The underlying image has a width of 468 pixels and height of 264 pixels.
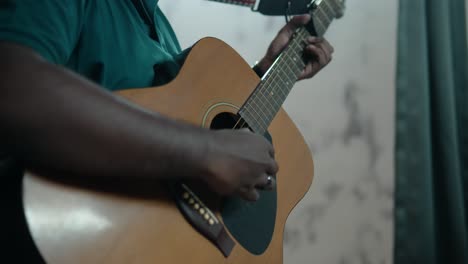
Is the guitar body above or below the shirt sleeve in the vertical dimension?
below

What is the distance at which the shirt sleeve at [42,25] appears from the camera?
1.38ft

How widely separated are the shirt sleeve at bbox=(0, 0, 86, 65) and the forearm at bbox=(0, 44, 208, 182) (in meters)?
0.02

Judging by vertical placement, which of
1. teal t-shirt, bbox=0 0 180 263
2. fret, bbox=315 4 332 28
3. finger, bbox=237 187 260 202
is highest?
teal t-shirt, bbox=0 0 180 263

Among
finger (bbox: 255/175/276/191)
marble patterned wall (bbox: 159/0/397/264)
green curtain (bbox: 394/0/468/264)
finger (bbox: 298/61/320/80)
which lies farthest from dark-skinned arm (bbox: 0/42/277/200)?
green curtain (bbox: 394/0/468/264)

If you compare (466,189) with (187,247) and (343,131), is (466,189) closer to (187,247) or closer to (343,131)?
(343,131)

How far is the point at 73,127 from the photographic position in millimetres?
395

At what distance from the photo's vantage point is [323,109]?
125 centimetres

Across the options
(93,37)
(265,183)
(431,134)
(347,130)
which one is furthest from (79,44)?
(431,134)

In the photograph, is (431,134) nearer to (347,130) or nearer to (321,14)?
(347,130)

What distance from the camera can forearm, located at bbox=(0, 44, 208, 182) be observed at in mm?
377

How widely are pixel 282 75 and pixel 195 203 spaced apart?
366 millimetres

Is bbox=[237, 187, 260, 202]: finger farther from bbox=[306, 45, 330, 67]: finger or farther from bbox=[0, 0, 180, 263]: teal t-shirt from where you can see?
bbox=[306, 45, 330, 67]: finger

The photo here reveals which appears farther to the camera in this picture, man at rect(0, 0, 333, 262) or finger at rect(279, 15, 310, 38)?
finger at rect(279, 15, 310, 38)

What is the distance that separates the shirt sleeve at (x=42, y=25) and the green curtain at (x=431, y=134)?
106 centimetres
